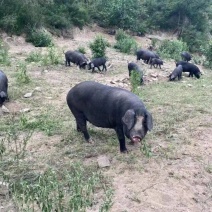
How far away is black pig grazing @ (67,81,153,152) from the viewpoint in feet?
15.7

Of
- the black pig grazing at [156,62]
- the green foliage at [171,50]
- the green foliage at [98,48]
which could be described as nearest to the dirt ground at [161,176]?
the green foliage at [98,48]

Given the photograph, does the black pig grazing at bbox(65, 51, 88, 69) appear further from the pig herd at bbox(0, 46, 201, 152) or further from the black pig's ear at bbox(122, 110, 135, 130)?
the black pig's ear at bbox(122, 110, 135, 130)

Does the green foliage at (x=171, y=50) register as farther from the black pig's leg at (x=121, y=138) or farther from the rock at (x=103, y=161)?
the rock at (x=103, y=161)

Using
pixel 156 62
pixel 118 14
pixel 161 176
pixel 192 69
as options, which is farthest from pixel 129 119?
pixel 118 14

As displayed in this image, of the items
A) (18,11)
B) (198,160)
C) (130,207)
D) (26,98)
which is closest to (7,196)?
(130,207)

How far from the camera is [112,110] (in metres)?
5.32

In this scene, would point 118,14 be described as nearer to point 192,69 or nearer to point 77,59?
point 192,69

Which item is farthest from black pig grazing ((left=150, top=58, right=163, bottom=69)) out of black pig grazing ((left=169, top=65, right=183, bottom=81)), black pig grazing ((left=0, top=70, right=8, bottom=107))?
black pig grazing ((left=0, top=70, right=8, bottom=107))

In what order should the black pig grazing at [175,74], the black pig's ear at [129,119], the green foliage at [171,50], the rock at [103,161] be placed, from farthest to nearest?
the green foliage at [171,50], the black pig grazing at [175,74], the rock at [103,161], the black pig's ear at [129,119]

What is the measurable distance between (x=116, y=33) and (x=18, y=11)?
7.71 m

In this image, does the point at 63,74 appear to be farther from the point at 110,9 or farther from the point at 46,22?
the point at 110,9

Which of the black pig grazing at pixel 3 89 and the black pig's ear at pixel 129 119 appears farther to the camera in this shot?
the black pig grazing at pixel 3 89

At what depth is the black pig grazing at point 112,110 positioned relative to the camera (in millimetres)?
4785

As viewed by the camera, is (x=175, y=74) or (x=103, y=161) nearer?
(x=103, y=161)
